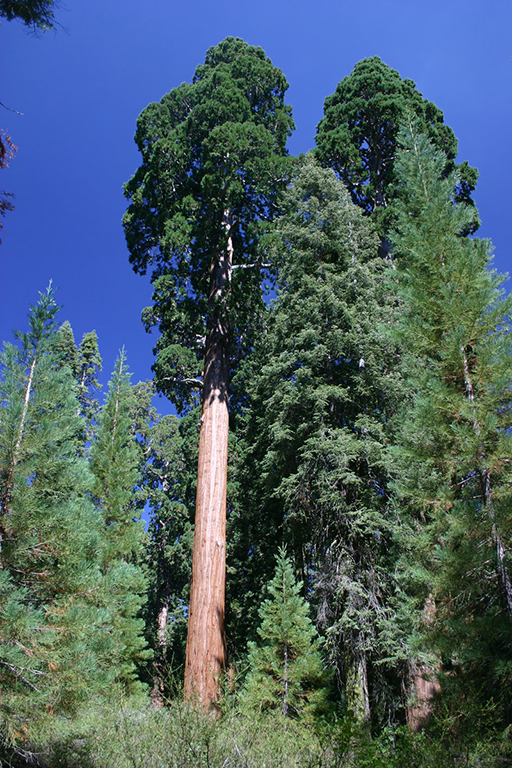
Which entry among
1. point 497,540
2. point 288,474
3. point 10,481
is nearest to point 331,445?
point 288,474

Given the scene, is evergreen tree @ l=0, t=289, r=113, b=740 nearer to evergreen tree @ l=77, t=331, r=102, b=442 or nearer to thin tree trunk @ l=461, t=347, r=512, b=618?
thin tree trunk @ l=461, t=347, r=512, b=618

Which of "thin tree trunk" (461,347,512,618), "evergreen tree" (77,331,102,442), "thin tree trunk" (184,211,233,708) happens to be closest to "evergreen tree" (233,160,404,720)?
"thin tree trunk" (184,211,233,708)

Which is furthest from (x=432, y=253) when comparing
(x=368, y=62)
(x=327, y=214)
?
(x=368, y=62)

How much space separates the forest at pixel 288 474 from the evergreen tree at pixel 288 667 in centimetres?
3

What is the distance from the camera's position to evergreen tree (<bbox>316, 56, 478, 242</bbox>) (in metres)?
14.1

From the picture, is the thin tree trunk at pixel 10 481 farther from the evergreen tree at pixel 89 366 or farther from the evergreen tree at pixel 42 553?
the evergreen tree at pixel 89 366

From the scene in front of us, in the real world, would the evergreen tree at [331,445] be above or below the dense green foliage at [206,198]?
below

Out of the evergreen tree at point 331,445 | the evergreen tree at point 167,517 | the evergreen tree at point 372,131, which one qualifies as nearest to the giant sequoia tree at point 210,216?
the evergreen tree at point 331,445

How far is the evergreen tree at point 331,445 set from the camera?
686 cm

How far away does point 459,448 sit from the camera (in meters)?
3.94

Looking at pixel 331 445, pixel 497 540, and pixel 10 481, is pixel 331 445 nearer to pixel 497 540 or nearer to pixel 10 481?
pixel 497 540

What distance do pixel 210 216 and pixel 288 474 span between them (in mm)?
5586

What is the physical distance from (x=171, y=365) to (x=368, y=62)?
1302 centimetres

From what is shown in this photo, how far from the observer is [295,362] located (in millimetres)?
8953
